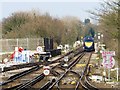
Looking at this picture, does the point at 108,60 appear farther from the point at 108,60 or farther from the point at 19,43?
the point at 19,43

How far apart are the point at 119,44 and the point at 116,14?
1520mm

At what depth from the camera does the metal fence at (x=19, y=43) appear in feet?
190

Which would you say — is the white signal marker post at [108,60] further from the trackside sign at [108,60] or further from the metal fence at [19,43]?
the metal fence at [19,43]

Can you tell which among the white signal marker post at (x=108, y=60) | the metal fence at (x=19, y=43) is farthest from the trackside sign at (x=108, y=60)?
the metal fence at (x=19, y=43)

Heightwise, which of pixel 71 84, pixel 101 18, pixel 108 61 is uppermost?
pixel 101 18

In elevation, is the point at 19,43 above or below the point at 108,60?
above

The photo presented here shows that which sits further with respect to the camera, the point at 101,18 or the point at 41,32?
the point at 41,32

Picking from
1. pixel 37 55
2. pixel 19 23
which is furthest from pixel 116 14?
pixel 19 23

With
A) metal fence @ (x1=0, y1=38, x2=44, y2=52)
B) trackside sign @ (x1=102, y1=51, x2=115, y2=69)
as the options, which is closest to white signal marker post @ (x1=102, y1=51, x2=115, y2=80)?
trackside sign @ (x1=102, y1=51, x2=115, y2=69)

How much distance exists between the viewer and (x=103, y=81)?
23797mm

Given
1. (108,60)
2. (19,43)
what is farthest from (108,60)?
(19,43)

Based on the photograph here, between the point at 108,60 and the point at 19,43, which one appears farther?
the point at 19,43

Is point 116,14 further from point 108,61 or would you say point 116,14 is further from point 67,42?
point 67,42

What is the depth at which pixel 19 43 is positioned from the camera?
5806cm
